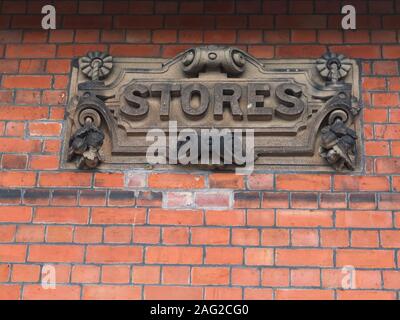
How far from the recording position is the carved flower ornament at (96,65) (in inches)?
139

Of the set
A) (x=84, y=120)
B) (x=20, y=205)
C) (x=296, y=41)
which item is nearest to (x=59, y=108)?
(x=84, y=120)

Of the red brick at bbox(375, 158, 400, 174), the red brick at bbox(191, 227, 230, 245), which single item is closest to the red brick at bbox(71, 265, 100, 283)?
the red brick at bbox(191, 227, 230, 245)

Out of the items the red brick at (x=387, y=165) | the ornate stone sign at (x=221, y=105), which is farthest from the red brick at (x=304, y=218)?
the red brick at (x=387, y=165)

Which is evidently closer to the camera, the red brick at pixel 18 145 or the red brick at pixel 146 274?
the red brick at pixel 146 274

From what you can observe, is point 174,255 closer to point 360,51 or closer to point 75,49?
point 75,49

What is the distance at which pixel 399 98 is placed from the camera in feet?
11.4

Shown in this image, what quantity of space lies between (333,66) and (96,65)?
113 cm

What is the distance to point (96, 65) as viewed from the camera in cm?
355

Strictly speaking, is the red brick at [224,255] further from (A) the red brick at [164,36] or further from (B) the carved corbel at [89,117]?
(A) the red brick at [164,36]

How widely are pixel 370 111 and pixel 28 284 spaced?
68.1 inches

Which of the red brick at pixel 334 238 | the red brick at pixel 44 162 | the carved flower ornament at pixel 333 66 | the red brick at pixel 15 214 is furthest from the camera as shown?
the carved flower ornament at pixel 333 66

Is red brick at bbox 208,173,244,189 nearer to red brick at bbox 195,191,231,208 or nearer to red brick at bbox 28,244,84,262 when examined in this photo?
red brick at bbox 195,191,231,208

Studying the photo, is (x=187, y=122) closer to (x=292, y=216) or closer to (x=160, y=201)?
(x=160, y=201)

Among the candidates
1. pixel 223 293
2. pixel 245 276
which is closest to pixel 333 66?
pixel 245 276
